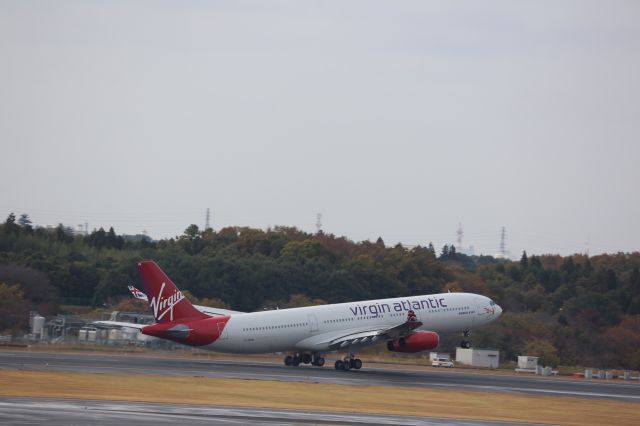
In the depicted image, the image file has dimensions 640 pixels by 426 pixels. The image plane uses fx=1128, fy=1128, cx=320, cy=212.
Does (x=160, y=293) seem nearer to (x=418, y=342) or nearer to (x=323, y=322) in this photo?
(x=323, y=322)

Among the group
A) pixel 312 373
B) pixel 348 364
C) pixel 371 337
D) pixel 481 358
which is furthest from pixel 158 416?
pixel 481 358

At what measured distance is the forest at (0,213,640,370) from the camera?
352 ft

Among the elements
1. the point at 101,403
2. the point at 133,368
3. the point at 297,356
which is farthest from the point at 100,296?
the point at 101,403

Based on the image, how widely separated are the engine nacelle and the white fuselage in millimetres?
2421

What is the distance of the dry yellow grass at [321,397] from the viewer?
45.7 metres

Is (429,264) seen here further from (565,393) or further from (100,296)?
(565,393)

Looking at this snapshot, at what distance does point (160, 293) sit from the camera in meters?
65.5

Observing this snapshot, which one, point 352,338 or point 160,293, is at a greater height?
point 160,293

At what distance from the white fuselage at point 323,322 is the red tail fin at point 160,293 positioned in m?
3.33

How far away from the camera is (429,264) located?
13212 cm

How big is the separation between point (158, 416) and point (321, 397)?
1264 centimetres

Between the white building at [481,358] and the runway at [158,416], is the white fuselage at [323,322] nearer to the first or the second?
the white building at [481,358]

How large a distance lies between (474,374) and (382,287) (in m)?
48.6

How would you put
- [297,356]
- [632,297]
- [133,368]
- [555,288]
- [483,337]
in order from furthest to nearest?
[555,288], [632,297], [483,337], [297,356], [133,368]
